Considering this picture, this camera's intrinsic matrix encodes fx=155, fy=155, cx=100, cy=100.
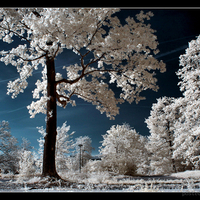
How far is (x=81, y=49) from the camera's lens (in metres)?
6.30

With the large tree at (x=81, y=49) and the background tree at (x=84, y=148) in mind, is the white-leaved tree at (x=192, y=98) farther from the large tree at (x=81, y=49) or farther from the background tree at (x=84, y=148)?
the background tree at (x=84, y=148)

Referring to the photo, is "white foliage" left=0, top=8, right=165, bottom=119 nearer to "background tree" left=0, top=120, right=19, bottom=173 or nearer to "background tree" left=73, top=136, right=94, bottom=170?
Answer: "background tree" left=0, top=120, right=19, bottom=173

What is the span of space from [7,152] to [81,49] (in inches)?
509

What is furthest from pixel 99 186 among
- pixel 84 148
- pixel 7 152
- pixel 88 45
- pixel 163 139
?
pixel 84 148

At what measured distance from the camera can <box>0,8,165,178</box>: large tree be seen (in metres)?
3.65

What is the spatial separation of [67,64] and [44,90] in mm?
1754

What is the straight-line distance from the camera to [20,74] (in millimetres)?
6949

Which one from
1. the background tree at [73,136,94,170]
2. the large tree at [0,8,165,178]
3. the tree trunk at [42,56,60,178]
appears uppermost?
the large tree at [0,8,165,178]

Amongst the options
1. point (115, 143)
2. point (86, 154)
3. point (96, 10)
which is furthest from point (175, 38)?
point (86, 154)

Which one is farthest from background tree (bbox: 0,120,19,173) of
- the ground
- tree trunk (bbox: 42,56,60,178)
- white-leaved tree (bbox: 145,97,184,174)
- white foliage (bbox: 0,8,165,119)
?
white-leaved tree (bbox: 145,97,184,174)

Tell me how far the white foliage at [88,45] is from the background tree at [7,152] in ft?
27.4

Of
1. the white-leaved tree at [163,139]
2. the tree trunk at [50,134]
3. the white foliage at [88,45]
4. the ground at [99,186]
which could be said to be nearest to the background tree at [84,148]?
the white-leaved tree at [163,139]

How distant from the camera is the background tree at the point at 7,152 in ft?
45.1
